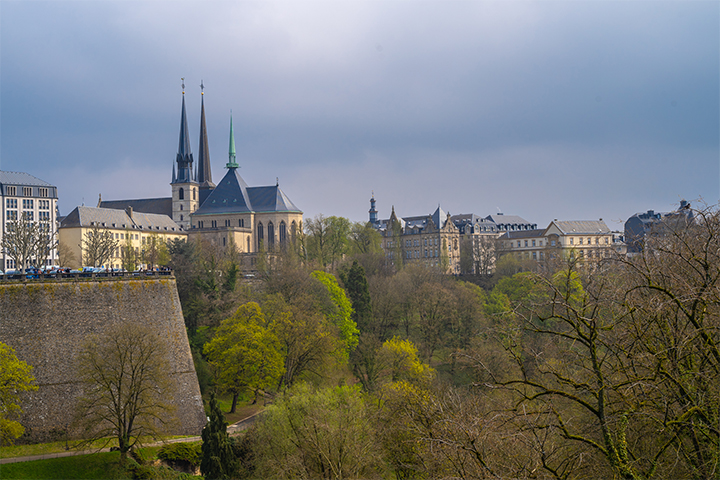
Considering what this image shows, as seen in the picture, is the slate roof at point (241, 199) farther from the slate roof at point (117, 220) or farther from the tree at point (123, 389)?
the tree at point (123, 389)

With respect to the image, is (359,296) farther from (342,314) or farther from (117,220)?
(117,220)

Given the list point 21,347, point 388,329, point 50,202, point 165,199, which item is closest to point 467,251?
point 388,329

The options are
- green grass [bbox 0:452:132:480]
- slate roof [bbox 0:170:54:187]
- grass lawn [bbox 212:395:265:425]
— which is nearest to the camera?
green grass [bbox 0:452:132:480]

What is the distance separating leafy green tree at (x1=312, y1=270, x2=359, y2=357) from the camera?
160ft

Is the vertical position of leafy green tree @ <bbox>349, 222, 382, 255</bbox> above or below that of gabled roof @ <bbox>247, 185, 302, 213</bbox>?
below

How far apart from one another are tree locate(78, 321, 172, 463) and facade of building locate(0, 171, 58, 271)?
6605 cm

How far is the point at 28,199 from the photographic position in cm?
9275

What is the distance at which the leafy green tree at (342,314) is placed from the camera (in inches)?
1920

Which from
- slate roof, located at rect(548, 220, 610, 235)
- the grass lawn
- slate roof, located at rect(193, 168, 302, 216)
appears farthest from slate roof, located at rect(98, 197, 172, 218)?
the grass lawn

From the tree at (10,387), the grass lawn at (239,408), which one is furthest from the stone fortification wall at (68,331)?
the tree at (10,387)

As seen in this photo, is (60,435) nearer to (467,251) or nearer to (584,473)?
(584,473)

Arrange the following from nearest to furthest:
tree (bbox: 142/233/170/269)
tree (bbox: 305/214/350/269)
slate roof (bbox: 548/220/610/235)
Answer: tree (bbox: 142/233/170/269)
tree (bbox: 305/214/350/269)
slate roof (bbox: 548/220/610/235)

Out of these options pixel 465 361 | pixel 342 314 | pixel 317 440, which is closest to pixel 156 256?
pixel 342 314

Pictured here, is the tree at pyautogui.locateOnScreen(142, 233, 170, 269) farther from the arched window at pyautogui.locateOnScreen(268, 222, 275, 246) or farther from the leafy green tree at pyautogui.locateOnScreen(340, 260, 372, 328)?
the arched window at pyautogui.locateOnScreen(268, 222, 275, 246)
